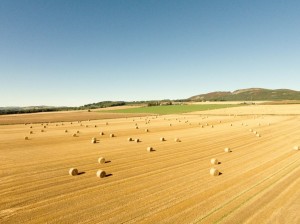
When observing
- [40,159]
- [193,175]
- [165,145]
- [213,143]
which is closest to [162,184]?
[193,175]

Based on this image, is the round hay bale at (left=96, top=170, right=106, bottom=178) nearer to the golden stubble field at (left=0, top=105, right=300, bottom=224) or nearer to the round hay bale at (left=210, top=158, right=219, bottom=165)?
the golden stubble field at (left=0, top=105, right=300, bottom=224)

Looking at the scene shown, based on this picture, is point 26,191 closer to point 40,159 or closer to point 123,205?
point 123,205

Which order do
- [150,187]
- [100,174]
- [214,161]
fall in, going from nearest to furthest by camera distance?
1. [150,187]
2. [100,174]
3. [214,161]

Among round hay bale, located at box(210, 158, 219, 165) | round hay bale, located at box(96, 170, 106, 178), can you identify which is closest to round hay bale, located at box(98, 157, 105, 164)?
round hay bale, located at box(96, 170, 106, 178)

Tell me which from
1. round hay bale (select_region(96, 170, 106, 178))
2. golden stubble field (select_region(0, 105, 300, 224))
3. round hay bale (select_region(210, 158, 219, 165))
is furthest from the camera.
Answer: round hay bale (select_region(210, 158, 219, 165))

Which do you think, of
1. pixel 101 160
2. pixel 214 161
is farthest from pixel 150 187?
pixel 214 161

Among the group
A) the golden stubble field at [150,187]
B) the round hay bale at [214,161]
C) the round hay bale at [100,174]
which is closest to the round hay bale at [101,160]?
the golden stubble field at [150,187]

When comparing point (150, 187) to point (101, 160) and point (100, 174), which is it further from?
point (101, 160)

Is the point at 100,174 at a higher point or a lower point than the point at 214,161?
higher

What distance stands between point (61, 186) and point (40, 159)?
562cm

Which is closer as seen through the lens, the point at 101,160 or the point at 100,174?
the point at 100,174

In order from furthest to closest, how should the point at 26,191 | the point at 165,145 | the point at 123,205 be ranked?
the point at 165,145 → the point at 26,191 → the point at 123,205

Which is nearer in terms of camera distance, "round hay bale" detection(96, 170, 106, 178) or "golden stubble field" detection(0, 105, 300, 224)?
"golden stubble field" detection(0, 105, 300, 224)

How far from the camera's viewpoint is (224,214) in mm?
8898
